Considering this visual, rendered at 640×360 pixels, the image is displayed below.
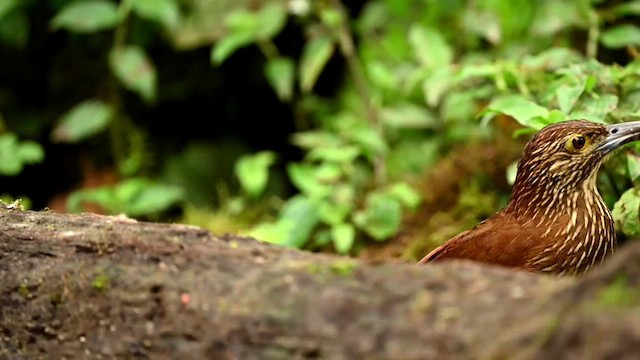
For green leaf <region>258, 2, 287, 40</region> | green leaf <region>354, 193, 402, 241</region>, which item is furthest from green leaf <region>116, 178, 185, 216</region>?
green leaf <region>354, 193, 402, 241</region>

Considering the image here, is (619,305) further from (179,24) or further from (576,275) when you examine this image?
(179,24)

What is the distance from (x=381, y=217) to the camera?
561 centimetres

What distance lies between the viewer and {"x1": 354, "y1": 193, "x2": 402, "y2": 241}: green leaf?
555 cm

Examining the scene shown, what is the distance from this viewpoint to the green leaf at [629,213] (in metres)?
3.76

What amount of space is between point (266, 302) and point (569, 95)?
2044 mm

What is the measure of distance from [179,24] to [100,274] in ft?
14.7

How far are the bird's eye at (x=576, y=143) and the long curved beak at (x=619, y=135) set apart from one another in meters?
0.06

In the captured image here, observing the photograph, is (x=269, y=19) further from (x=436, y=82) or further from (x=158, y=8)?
(x=436, y=82)

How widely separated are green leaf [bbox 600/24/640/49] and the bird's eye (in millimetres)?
1523

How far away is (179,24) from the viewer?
22.5 feet

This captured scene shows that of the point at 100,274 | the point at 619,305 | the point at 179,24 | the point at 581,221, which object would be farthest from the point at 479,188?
Answer: the point at 619,305

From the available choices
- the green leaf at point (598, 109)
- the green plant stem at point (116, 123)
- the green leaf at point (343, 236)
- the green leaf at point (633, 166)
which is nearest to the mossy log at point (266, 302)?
the green leaf at point (633, 166)

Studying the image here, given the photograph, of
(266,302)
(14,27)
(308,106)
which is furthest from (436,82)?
(14,27)

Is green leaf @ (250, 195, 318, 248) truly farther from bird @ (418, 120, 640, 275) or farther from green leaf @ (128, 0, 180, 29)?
bird @ (418, 120, 640, 275)
